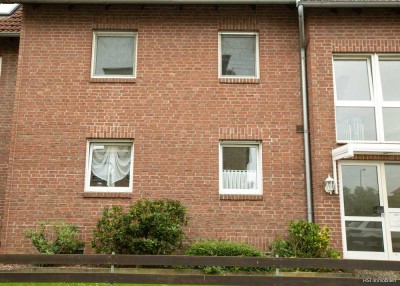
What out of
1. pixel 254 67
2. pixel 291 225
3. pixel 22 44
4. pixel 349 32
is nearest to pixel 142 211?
pixel 291 225

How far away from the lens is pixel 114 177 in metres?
10.0

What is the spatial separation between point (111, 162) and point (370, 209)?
6209mm

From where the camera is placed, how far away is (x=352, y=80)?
9961 mm

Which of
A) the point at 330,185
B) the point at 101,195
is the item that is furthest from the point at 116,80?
the point at 330,185

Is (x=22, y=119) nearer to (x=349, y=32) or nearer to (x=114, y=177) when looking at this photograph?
(x=114, y=177)

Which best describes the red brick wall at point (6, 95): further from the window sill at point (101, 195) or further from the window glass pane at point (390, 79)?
the window glass pane at point (390, 79)

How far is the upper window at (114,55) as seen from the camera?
10578mm

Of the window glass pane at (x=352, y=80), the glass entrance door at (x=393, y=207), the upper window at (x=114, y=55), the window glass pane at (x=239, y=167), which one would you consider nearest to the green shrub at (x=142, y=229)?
the window glass pane at (x=239, y=167)

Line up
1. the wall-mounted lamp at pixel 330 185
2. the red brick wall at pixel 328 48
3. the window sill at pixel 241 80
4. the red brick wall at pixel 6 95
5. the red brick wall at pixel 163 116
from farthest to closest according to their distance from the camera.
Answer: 1. the red brick wall at pixel 6 95
2. the window sill at pixel 241 80
3. the red brick wall at pixel 163 116
4. the red brick wall at pixel 328 48
5. the wall-mounted lamp at pixel 330 185

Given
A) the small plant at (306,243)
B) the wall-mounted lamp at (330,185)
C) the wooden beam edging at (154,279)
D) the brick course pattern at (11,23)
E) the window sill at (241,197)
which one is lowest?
the wooden beam edging at (154,279)

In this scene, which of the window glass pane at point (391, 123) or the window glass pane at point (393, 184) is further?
the window glass pane at point (391, 123)

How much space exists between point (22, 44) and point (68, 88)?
173cm

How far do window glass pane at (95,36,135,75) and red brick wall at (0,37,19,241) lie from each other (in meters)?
2.65

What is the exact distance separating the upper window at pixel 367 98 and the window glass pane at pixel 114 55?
207 inches
